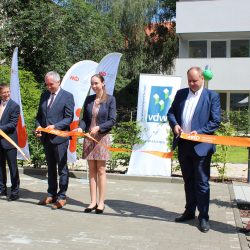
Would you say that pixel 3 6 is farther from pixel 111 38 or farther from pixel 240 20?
pixel 240 20

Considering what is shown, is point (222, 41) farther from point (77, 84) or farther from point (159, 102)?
point (77, 84)

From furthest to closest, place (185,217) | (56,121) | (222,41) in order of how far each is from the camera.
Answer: (222,41) < (56,121) < (185,217)

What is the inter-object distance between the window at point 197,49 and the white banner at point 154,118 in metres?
17.3

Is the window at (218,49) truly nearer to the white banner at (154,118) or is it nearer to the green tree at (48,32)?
the green tree at (48,32)

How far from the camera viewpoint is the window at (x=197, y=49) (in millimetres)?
26347

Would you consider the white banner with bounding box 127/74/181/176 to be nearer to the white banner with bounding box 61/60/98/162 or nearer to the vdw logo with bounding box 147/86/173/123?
the vdw logo with bounding box 147/86/173/123

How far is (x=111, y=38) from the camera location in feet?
103

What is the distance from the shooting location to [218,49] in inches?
1026

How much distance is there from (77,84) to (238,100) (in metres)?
17.9

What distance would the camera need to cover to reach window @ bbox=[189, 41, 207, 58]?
26.3 meters

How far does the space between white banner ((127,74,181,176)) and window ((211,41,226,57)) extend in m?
17.1

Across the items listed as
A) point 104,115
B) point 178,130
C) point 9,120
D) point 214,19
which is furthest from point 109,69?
point 214,19

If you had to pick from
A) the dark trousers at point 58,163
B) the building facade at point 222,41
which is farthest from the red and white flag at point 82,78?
the building facade at point 222,41

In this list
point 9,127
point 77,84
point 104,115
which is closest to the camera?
point 104,115
